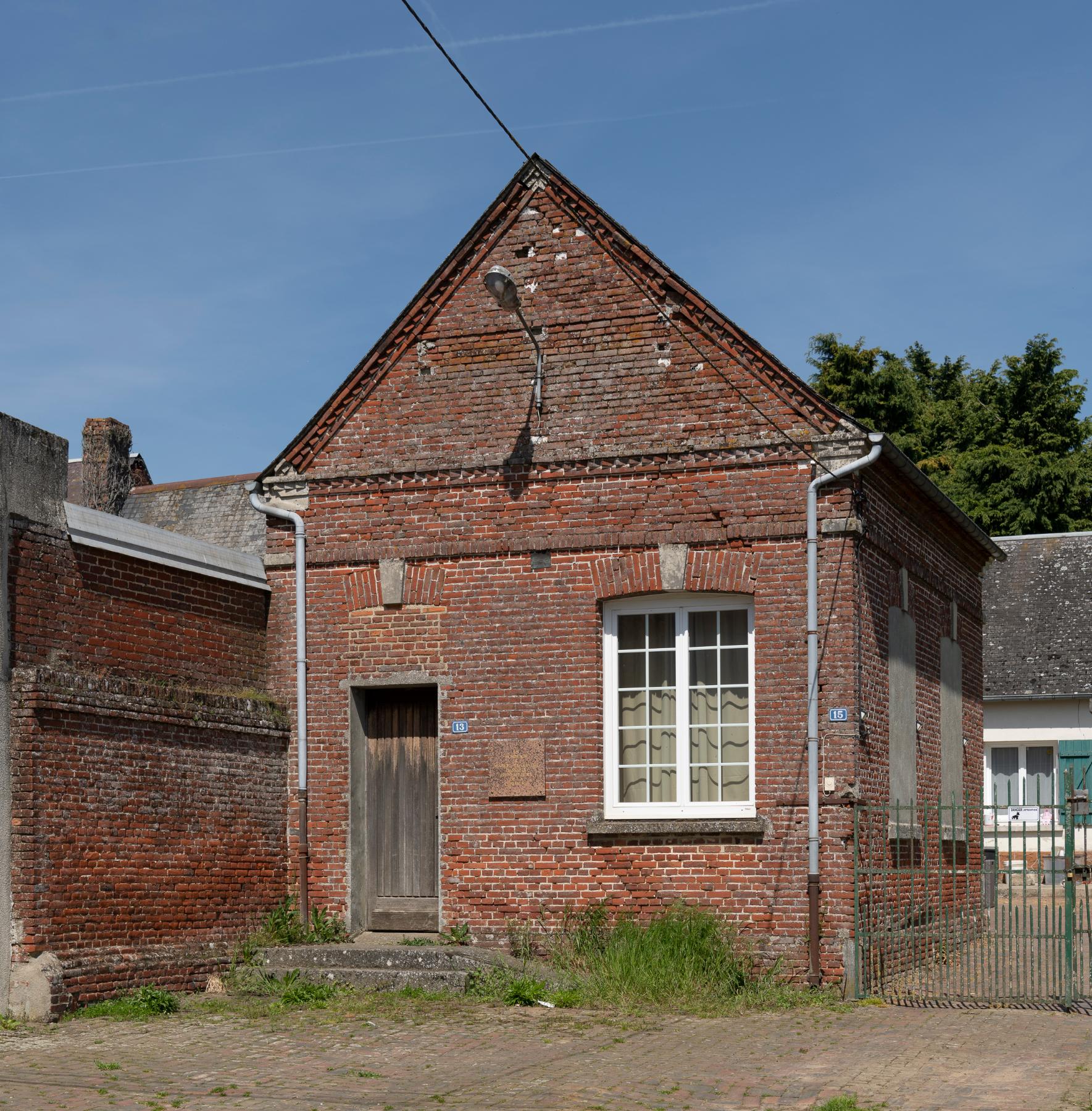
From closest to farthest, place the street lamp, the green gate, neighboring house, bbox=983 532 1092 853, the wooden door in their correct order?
the green gate → the street lamp → the wooden door → neighboring house, bbox=983 532 1092 853

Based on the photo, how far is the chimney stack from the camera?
24.9 meters

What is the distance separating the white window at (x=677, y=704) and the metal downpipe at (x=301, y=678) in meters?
2.92

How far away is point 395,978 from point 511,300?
594 centimetres

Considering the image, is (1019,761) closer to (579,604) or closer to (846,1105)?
(579,604)

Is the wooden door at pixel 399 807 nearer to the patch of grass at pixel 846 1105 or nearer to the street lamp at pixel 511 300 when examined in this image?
the street lamp at pixel 511 300

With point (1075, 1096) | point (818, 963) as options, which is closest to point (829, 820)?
point (818, 963)

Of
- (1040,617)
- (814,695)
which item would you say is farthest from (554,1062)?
(1040,617)

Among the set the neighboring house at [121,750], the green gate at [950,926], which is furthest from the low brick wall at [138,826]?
the green gate at [950,926]

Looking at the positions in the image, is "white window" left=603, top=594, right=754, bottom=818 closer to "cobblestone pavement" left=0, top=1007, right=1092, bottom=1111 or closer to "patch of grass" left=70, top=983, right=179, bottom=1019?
"cobblestone pavement" left=0, top=1007, right=1092, bottom=1111

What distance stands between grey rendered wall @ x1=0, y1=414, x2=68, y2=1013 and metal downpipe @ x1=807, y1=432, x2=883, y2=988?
248 inches

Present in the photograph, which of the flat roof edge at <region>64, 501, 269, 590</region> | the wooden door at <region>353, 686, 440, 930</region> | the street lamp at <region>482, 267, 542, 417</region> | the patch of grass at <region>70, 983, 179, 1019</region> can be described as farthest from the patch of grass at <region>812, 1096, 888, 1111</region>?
the flat roof edge at <region>64, 501, 269, 590</region>

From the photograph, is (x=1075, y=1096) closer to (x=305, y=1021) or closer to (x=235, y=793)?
(x=305, y=1021)

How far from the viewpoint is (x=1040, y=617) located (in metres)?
28.4

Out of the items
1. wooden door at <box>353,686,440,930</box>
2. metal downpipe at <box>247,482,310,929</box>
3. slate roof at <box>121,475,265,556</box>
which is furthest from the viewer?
slate roof at <box>121,475,265,556</box>
